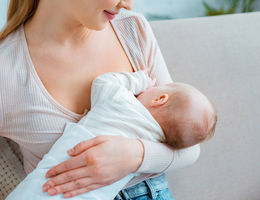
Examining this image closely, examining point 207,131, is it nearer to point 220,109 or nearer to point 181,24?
point 220,109

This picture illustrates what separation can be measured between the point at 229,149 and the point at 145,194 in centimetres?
54

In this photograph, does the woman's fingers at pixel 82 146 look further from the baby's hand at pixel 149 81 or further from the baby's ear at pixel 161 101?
the baby's hand at pixel 149 81

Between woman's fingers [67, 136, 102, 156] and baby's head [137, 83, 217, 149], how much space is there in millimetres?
215

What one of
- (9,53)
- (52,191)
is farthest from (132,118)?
(9,53)

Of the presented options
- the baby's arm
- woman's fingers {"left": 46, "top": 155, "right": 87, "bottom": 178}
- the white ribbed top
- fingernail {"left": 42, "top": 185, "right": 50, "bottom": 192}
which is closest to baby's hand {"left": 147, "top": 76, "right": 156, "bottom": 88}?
the baby's arm

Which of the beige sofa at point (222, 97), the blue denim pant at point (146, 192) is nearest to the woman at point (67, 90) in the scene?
the blue denim pant at point (146, 192)

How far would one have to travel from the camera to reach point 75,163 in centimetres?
104

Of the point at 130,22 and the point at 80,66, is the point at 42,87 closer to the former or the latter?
the point at 80,66

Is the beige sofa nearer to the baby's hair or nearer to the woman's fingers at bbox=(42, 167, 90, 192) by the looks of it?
the baby's hair

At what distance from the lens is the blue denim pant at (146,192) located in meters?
1.23

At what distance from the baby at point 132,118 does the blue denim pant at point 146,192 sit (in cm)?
8

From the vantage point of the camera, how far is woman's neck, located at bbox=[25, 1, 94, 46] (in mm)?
1165

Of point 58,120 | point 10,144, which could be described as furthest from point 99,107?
point 10,144

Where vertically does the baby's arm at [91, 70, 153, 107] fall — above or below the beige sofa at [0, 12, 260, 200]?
above
